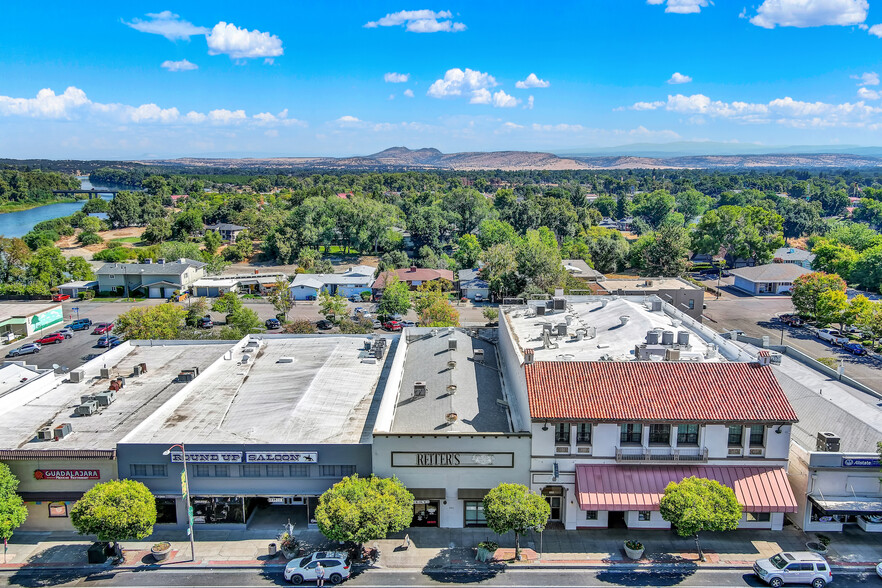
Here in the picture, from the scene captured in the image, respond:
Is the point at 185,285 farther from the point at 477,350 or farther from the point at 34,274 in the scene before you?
the point at 477,350

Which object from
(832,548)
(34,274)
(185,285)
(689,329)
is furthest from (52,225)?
(832,548)

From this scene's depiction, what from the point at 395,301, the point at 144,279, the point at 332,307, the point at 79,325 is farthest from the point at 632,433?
the point at 144,279

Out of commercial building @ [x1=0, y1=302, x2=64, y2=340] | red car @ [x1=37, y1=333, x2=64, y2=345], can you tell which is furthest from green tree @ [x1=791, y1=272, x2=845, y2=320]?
commercial building @ [x1=0, y1=302, x2=64, y2=340]

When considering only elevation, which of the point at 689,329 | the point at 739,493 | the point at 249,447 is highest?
the point at 689,329

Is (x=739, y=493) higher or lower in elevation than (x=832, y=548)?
higher

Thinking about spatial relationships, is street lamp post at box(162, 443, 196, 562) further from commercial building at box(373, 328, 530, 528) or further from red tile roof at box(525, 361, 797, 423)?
red tile roof at box(525, 361, 797, 423)

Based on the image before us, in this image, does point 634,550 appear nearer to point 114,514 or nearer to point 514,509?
point 514,509
